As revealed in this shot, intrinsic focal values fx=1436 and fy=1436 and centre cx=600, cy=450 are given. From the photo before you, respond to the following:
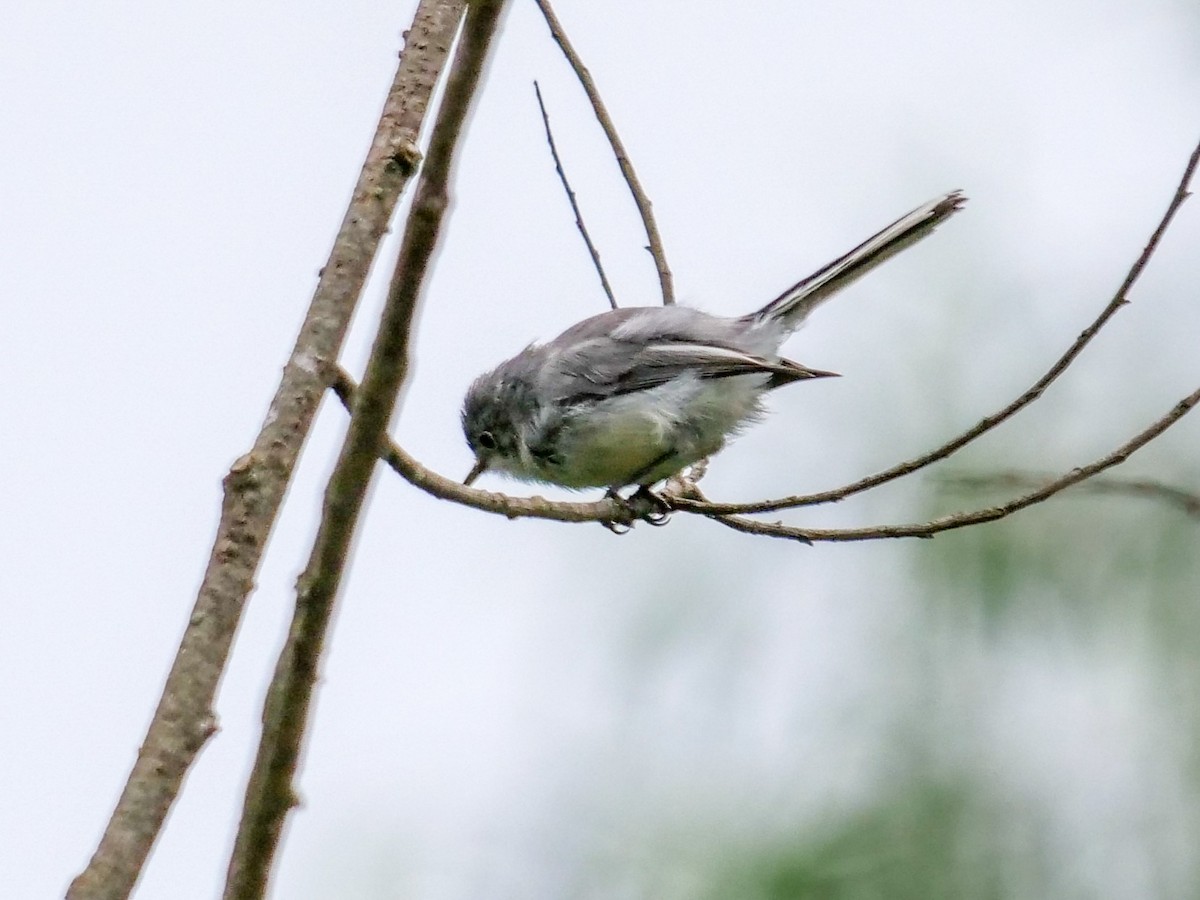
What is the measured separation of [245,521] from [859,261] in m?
3.02

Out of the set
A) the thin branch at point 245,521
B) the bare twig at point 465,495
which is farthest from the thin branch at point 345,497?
the bare twig at point 465,495

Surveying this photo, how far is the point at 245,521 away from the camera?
2363 millimetres

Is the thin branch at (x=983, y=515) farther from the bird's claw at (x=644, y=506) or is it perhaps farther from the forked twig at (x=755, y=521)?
the bird's claw at (x=644, y=506)

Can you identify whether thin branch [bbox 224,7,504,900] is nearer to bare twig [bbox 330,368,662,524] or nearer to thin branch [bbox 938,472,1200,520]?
bare twig [bbox 330,368,662,524]

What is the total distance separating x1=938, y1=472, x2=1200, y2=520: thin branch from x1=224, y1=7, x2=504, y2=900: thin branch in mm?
1524

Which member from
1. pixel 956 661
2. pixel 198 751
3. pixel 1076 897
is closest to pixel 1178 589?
pixel 956 661

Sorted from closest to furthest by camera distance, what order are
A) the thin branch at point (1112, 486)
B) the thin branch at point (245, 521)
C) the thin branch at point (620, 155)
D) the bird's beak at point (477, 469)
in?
the thin branch at point (245, 521) → the thin branch at point (1112, 486) → the thin branch at point (620, 155) → the bird's beak at point (477, 469)

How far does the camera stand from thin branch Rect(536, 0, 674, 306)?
4.39 meters

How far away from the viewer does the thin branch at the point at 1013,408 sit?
3.15 metres

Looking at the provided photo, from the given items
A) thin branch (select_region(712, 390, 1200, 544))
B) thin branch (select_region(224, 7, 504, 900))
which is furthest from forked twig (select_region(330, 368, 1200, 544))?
thin branch (select_region(224, 7, 504, 900))

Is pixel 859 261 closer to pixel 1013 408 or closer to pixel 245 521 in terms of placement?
pixel 1013 408

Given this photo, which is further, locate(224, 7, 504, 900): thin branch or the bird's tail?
the bird's tail

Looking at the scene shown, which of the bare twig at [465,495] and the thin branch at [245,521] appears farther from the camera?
the bare twig at [465,495]

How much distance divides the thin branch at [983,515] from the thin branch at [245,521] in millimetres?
1349
